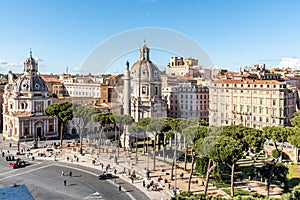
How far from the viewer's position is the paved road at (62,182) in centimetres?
2717

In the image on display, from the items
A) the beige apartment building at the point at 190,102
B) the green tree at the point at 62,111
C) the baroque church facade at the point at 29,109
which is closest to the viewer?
the green tree at the point at 62,111

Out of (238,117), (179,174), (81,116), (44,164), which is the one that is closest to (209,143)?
(179,174)

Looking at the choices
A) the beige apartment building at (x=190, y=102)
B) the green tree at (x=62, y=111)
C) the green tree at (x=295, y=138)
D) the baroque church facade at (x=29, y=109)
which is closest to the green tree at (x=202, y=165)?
the green tree at (x=295, y=138)

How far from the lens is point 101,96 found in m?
70.8

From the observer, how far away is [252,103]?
5450cm

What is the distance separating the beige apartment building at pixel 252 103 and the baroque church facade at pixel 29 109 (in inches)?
1125

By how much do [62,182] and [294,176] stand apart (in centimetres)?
2164

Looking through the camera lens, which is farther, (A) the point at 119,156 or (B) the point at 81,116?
(B) the point at 81,116

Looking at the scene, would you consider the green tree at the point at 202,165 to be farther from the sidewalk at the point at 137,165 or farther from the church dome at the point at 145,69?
the church dome at the point at 145,69

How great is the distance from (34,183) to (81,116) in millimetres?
17004

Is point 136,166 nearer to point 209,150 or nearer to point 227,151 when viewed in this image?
point 209,150

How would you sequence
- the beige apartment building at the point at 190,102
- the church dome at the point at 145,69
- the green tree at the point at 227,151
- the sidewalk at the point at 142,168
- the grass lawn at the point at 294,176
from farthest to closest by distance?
the beige apartment building at the point at 190,102 < the church dome at the point at 145,69 < the grass lawn at the point at 294,176 < the sidewalk at the point at 142,168 < the green tree at the point at 227,151

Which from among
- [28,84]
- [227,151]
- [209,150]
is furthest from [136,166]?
[28,84]

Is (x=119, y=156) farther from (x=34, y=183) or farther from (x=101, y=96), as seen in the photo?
(x=101, y=96)
